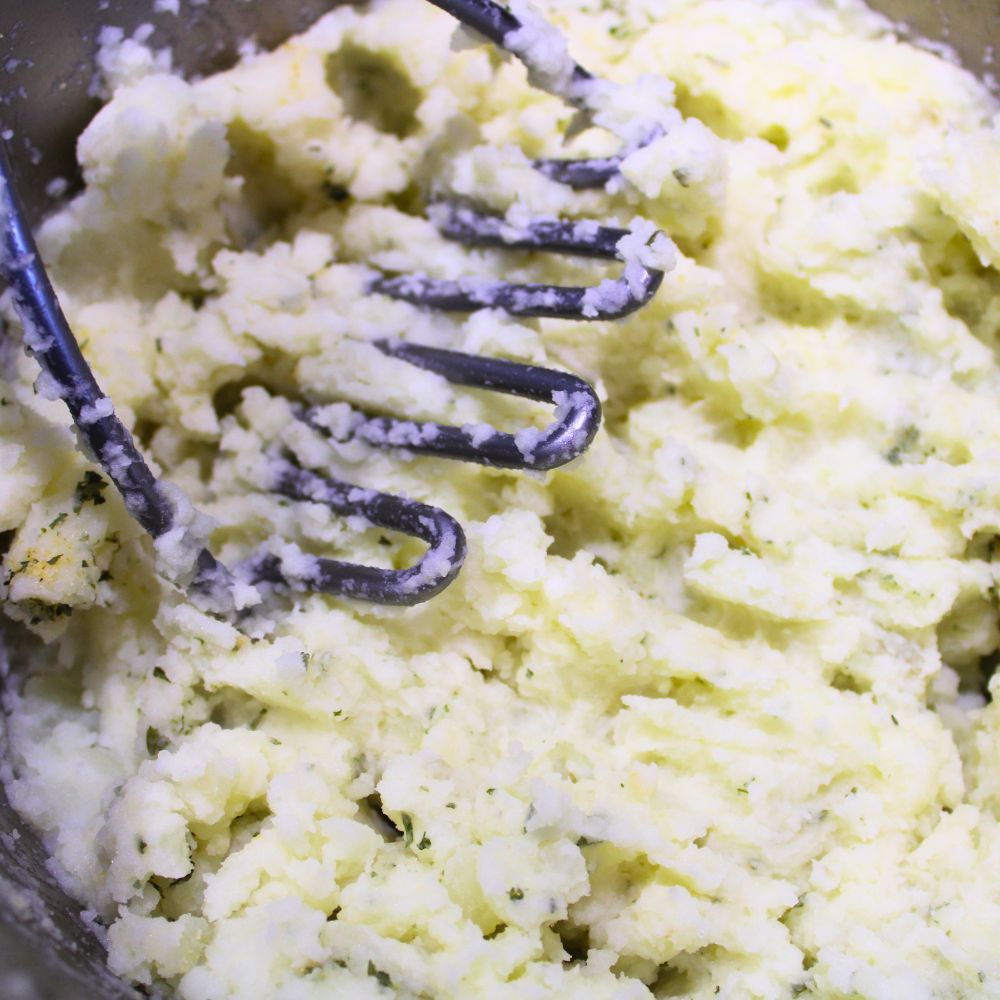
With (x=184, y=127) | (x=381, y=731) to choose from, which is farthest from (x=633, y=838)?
(x=184, y=127)

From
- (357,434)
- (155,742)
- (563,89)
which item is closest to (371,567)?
(357,434)

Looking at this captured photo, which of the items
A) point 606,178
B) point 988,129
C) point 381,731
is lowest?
point 381,731

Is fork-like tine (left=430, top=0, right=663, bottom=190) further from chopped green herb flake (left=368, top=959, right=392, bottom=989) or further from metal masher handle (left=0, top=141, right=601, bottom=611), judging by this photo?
chopped green herb flake (left=368, top=959, right=392, bottom=989)

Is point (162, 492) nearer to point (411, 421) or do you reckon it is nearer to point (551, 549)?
point (411, 421)

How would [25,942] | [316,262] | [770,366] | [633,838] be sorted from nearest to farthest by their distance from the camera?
[25,942]
[633,838]
[770,366]
[316,262]

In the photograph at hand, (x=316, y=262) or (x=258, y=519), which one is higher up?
(x=316, y=262)

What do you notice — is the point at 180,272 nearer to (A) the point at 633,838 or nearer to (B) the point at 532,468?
(B) the point at 532,468

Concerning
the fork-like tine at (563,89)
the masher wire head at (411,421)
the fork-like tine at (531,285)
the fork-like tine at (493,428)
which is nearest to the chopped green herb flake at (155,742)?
the masher wire head at (411,421)

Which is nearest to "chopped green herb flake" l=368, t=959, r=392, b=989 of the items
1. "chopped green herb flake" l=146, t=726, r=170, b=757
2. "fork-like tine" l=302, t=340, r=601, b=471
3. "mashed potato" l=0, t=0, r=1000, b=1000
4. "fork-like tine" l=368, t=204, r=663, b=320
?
"mashed potato" l=0, t=0, r=1000, b=1000
